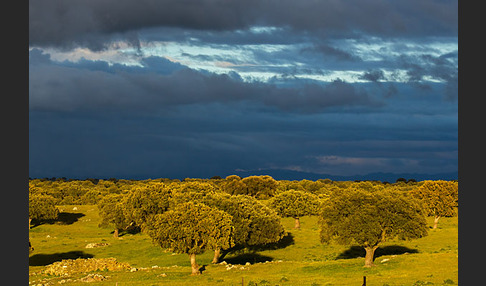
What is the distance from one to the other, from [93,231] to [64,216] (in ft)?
69.7

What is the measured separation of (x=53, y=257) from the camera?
327ft

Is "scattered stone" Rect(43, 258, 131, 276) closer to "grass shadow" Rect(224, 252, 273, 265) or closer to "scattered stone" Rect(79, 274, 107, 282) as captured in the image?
Answer: "scattered stone" Rect(79, 274, 107, 282)

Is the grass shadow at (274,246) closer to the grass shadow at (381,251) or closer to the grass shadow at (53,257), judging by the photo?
the grass shadow at (381,251)

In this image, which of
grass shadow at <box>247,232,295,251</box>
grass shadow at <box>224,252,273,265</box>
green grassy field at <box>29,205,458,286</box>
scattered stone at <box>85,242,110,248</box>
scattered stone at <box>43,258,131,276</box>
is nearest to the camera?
green grassy field at <box>29,205,458,286</box>

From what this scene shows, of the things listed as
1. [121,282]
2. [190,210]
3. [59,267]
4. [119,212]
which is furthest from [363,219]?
[119,212]

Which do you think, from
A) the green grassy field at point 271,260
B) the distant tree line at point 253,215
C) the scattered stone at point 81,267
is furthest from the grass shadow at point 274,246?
the scattered stone at point 81,267

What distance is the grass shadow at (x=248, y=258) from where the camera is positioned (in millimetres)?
90450

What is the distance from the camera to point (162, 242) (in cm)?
7400

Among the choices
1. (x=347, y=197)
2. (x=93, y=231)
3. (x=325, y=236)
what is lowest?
(x=93, y=231)

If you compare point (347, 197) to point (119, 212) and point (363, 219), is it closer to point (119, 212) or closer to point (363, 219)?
point (363, 219)

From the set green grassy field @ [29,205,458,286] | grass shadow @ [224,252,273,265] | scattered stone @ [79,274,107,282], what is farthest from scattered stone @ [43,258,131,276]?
grass shadow @ [224,252,273,265]

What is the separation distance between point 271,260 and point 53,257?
44.3 m

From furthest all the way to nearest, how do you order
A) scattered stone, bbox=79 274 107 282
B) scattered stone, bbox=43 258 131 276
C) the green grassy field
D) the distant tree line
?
scattered stone, bbox=43 258 131 276, the distant tree line, scattered stone, bbox=79 274 107 282, the green grassy field

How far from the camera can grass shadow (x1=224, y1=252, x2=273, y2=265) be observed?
3561 inches
